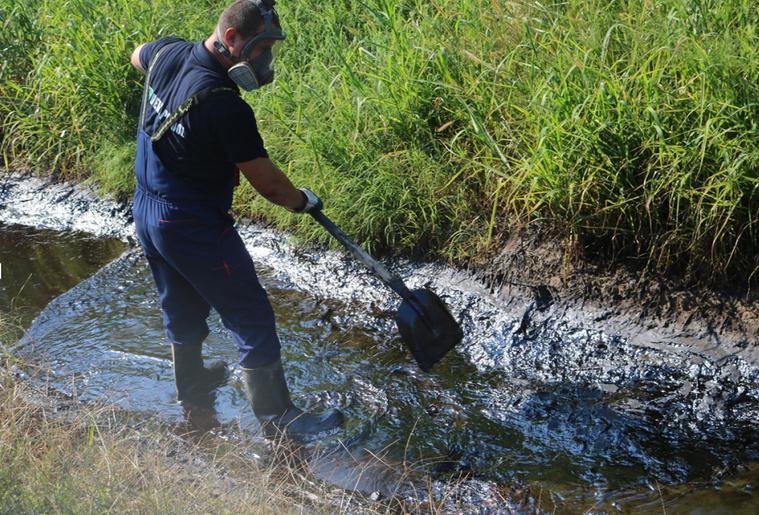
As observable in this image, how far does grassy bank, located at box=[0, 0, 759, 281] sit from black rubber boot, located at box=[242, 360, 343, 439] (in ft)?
4.35

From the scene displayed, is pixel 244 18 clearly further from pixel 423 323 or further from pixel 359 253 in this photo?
pixel 423 323

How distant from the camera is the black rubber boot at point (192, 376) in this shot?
4.06 metres

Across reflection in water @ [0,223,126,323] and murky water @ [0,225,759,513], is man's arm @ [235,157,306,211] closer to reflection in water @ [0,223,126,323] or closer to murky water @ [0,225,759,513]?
murky water @ [0,225,759,513]

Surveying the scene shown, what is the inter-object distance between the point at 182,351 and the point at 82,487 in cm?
128

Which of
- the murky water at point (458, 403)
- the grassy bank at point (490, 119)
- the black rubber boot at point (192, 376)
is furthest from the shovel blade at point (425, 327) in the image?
the black rubber boot at point (192, 376)

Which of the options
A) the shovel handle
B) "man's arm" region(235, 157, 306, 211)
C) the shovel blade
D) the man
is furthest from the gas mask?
the shovel blade

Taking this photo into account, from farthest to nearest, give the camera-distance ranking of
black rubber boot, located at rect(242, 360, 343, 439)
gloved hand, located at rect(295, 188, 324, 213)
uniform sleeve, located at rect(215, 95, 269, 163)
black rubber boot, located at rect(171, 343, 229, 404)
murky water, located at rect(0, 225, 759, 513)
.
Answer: black rubber boot, located at rect(171, 343, 229, 404), black rubber boot, located at rect(242, 360, 343, 439), gloved hand, located at rect(295, 188, 324, 213), murky water, located at rect(0, 225, 759, 513), uniform sleeve, located at rect(215, 95, 269, 163)

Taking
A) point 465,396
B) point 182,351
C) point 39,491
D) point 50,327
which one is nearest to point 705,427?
point 465,396

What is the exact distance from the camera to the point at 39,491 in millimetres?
2766

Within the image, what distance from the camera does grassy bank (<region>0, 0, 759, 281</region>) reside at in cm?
416

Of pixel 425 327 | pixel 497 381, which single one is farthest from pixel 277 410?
pixel 497 381

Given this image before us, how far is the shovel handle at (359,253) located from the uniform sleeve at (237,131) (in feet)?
1.66

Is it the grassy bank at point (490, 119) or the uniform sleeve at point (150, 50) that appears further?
the grassy bank at point (490, 119)

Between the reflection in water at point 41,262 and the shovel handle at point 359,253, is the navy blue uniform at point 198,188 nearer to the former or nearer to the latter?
the shovel handle at point 359,253
